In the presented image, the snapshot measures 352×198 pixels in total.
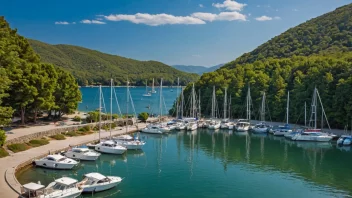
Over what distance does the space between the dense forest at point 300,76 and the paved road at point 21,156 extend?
37.1m

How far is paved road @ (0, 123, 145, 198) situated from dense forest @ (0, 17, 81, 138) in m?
3.32

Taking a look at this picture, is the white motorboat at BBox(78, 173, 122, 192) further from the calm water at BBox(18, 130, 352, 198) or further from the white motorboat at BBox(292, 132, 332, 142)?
the white motorboat at BBox(292, 132, 332, 142)

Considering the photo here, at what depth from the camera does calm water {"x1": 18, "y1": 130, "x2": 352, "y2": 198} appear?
32.4 meters

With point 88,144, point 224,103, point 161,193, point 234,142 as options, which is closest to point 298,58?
point 224,103

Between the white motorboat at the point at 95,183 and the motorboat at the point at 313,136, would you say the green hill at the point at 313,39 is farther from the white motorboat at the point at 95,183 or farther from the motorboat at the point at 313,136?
the white motorboat at the point at 95,183

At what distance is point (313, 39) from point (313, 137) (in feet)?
237

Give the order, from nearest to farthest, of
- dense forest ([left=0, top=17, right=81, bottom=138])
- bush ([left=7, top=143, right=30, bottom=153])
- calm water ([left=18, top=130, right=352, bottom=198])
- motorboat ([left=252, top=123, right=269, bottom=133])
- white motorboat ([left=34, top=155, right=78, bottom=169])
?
calm water ([left=18, top=130, right=352, bottom=198]) < white motorboat ([left=34, top=155, right=78, bottom=169]) < bush ([left=7, top=143, right=30, bottom=153]) < dense forest ([left=0, top=17, right=81, bottom=138]) < motorboat ([left=252, top=123, right=269, bottom=133])

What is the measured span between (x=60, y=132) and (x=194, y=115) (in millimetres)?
41973

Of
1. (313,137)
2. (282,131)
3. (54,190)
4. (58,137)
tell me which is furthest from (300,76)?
(54,190)

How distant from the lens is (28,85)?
160 ft

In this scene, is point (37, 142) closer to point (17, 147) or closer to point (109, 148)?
point (17, 147)

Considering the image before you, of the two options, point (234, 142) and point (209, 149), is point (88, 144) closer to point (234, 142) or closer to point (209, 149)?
point (209, 149)

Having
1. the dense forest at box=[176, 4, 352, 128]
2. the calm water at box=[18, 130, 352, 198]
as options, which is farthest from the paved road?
the dense forest at box=[176, 4, 352, 128]

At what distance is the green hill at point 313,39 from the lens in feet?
365
